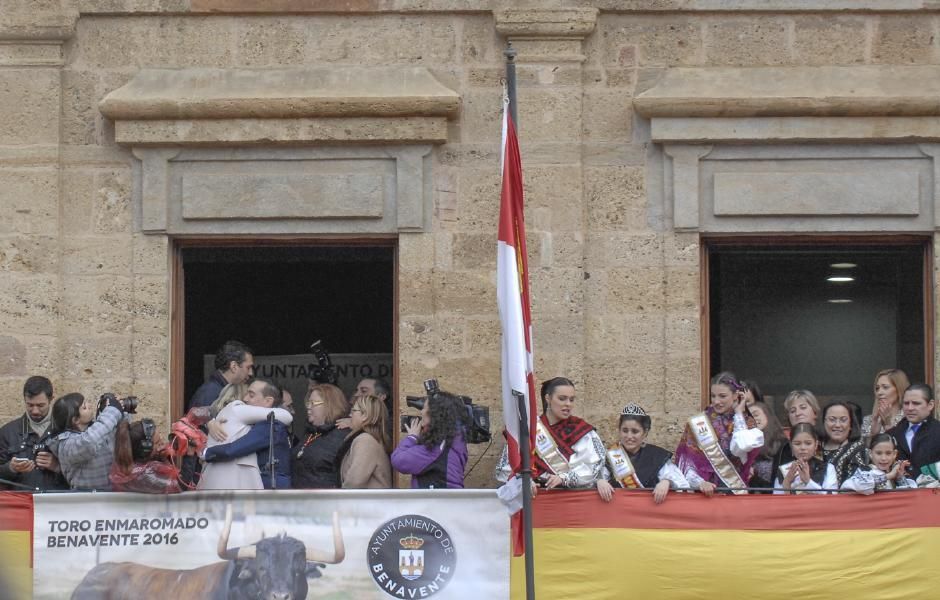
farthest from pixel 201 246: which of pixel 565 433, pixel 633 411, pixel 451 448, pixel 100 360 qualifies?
pixel 633 411

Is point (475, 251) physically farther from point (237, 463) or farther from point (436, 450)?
point (237, 463)

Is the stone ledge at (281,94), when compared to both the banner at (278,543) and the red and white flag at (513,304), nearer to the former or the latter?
the red and white flag at (513,304)

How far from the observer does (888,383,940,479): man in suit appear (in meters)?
11.6

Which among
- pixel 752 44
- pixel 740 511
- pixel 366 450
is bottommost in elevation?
pixel 740 511

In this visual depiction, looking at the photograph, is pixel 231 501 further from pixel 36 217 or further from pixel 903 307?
pixel 903 307

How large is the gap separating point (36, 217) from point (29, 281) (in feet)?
1.42

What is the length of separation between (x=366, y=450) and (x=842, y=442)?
9.46ft

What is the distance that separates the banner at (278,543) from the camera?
11.1 metres

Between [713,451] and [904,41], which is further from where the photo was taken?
[904,41]

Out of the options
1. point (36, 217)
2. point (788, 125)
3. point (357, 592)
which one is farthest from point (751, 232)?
point (36, 217)

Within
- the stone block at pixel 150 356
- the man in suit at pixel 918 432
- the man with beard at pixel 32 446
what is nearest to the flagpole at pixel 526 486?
the man in suit at pixel 918 432

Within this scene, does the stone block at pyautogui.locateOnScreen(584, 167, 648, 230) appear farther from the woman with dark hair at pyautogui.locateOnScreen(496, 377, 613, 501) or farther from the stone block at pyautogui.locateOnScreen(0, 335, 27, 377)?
the stone block at pyautogui.locateOnScreen(0, 335, 27, 377)

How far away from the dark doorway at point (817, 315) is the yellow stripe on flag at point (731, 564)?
2.40 metres

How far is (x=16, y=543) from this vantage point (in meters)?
11.3
